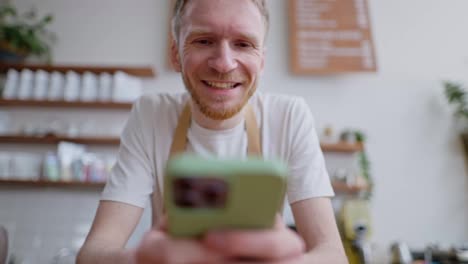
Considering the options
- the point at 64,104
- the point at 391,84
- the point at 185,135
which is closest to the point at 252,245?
the point at 185,135

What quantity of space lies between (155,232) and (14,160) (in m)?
1.99

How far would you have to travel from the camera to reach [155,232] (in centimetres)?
31

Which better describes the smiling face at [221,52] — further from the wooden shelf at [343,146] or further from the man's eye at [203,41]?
the wooden shelf at [343,146]

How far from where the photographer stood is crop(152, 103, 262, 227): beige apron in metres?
0.81

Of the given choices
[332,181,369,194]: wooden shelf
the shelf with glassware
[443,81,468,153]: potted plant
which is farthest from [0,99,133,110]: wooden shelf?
[443,81,468,153]: potted plant

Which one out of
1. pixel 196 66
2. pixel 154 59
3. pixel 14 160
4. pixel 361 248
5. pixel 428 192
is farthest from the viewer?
pixel 154 59

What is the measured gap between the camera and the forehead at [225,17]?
0.66 metres

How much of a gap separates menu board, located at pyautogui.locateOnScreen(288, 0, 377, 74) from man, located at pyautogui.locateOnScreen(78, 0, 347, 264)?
1.35m

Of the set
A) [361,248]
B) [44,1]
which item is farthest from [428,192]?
[44,1]

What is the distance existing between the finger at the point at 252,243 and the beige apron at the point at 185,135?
511 millimetres

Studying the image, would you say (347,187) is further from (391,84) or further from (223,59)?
(223,59)

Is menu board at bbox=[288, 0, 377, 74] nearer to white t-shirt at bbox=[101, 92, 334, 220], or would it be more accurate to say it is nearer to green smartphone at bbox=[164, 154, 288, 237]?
white t-shirt at bbox=[101, 92, 334, 220]

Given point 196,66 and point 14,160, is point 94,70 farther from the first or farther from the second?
point 196,66

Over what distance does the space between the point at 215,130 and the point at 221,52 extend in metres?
0.22
